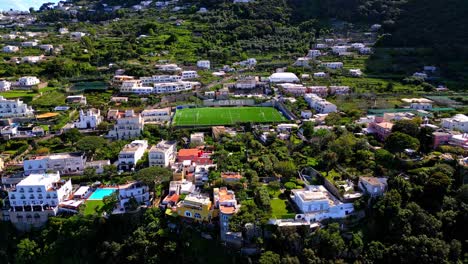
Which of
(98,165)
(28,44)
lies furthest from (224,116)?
(28,44)

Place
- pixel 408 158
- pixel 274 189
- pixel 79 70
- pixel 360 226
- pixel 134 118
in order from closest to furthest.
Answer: pixel 360 226
pixel 274 189
pixel 408 158
pixel 134 118
pixel 79 70

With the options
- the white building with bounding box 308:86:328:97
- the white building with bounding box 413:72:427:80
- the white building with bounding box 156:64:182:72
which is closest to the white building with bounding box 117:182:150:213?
the white building with bounding box 308:86:328:97

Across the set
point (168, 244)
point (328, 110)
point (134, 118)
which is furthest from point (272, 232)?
point (328, 110)

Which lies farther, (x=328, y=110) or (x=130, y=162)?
(x=328, y=110)

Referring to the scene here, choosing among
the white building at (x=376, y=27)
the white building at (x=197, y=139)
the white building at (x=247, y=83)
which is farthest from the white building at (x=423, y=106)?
the white building at (x=376, y=27)

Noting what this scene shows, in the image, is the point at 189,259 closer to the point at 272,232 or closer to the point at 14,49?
the point at 272,232

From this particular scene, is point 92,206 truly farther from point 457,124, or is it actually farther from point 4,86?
point 4,86

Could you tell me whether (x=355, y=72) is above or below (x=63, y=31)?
below
